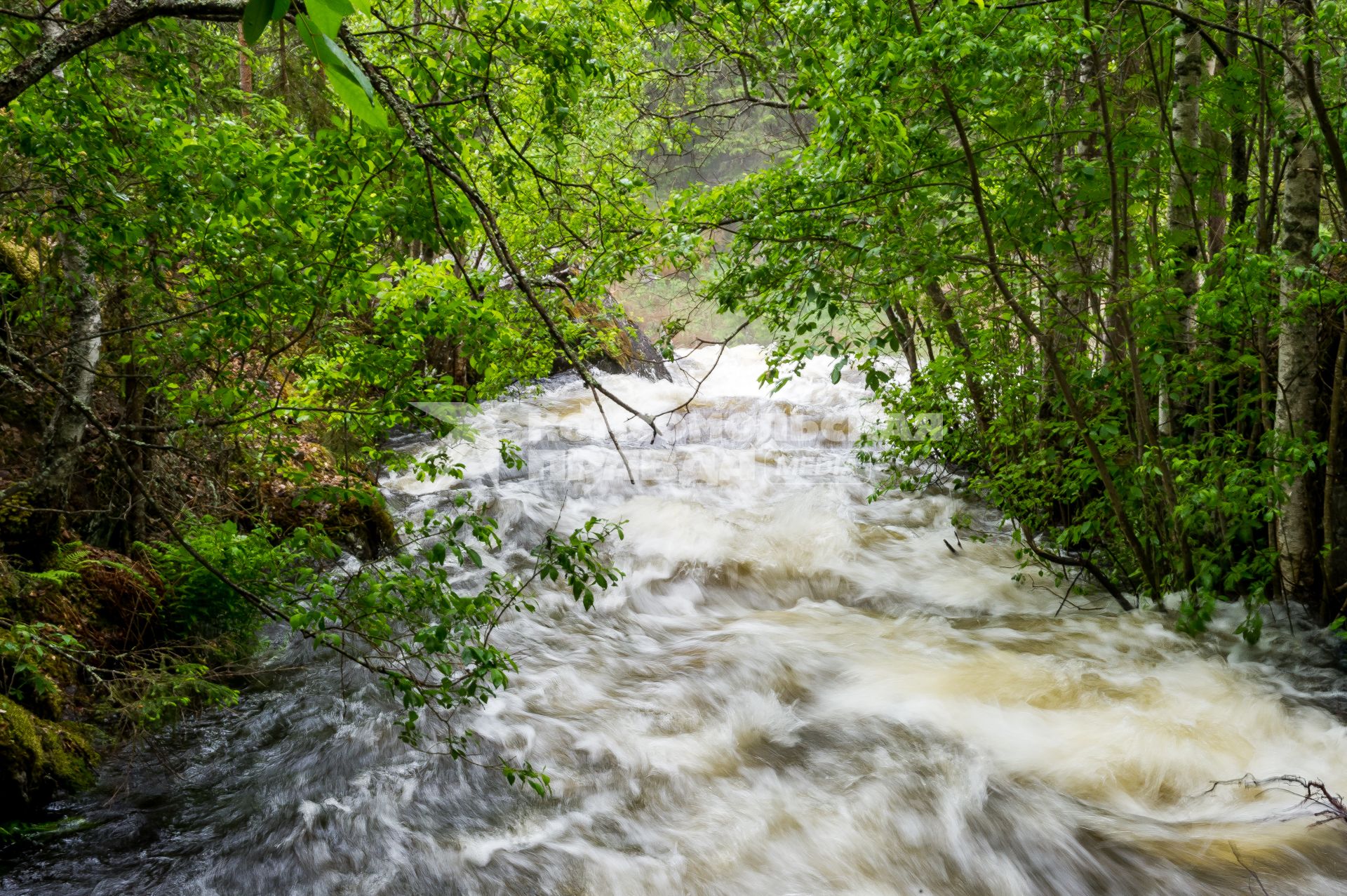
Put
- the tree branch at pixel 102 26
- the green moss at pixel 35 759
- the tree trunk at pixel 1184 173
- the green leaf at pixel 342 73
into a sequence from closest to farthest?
the green leaf at pixel 342 73 → the tree branch at pixel 102 26 → the green moss at pixel 35 759 → the tree trunk at pixel 1184 173

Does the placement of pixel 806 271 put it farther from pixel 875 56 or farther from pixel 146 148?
pixel 146 148

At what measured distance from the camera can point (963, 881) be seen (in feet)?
12.1

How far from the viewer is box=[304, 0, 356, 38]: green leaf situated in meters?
0.63


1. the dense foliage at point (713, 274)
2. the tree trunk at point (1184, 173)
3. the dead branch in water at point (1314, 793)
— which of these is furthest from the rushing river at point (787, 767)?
the tree trunk at point (1184, 173)

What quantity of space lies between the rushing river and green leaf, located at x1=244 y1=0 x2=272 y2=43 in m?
3.76

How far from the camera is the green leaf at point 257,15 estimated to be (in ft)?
2.06

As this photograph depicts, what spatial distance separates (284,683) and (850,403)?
1082 centimetres

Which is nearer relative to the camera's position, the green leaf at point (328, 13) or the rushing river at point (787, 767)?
the green leaf at point (328, 13)

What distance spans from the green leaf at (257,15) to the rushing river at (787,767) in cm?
376

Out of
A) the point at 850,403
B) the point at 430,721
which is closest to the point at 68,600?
the point at 430,721

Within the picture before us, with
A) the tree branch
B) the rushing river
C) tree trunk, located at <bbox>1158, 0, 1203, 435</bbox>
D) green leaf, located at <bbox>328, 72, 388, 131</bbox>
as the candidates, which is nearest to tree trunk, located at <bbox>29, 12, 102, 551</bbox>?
the rushing river

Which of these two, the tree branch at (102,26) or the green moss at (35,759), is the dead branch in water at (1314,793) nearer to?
the tree branch at (102,26)

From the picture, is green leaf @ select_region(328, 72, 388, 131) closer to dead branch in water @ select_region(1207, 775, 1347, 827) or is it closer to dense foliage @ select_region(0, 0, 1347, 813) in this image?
dense foliage @ select_region(0, 0, 1347, 813)

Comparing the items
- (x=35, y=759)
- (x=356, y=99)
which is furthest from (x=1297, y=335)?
(x=35, y=759)
